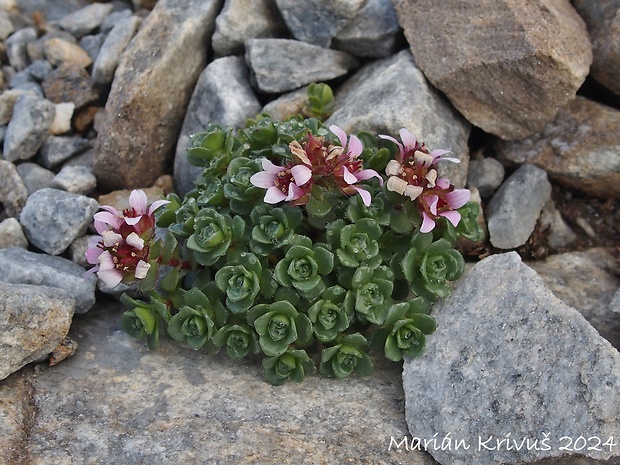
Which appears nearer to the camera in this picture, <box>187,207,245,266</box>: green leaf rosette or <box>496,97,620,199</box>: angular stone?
<box>187,207,245,266</box>: green leaf rosette

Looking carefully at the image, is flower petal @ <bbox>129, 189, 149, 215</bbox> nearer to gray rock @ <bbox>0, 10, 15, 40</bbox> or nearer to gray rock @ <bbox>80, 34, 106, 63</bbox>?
gray rock @ <bbox>80, 34, 106, 63</bbox>

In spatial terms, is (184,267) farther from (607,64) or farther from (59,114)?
(607,64)

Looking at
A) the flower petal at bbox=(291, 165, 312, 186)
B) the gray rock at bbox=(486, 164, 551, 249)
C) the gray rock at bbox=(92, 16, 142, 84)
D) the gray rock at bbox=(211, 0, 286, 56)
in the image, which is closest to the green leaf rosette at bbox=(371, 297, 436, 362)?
the flower petal at bbox=(291, 165, 312, 186)

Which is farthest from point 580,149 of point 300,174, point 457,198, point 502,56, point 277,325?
point 277,325

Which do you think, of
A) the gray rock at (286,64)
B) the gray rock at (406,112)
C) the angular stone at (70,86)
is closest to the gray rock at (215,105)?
the gray rock at (286,64)

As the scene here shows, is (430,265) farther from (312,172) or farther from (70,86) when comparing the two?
(70,86)

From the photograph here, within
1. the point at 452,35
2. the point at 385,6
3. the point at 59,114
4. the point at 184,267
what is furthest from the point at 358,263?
the point at 59,114

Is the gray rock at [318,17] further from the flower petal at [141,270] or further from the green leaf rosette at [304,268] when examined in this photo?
the flower petal at [141,270]
